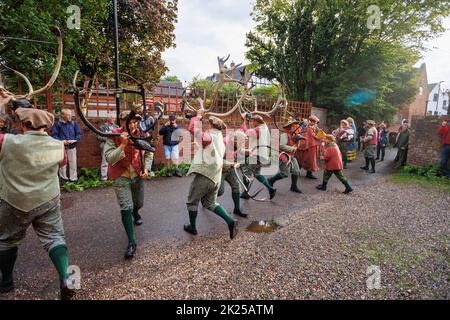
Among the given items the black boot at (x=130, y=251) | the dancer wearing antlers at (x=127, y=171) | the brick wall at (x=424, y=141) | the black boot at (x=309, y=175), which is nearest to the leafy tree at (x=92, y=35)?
the dancer wearing antlers at (x=127, y=171)

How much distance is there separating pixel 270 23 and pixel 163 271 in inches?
601

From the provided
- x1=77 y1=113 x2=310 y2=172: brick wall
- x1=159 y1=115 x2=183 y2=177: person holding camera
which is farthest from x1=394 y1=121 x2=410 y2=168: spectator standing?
x1=77 y1=113 x2=310 y2=172: brick wall

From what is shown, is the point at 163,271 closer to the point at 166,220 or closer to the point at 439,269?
the point at 166,220

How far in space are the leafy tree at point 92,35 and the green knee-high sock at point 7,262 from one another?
15.9 ft

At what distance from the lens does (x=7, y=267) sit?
8.04 feet

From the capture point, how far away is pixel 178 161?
8086 mm

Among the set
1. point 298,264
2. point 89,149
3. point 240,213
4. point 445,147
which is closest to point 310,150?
point 240,213

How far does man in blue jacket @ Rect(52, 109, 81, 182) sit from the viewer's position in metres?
5.76

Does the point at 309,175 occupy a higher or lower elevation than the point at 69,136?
lower

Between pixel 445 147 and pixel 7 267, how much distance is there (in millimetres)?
10838

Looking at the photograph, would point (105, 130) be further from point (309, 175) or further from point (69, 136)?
point (309, 175)

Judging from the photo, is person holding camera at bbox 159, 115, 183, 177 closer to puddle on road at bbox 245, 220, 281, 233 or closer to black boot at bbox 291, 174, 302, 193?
black boot at bbox 291, 174, 302, 193

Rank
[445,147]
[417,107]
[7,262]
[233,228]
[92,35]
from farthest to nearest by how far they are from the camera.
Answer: [417,107] → [92,35] → [445,147] → [233,228] → [7,262]

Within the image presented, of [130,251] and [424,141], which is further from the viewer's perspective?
[424,141]
